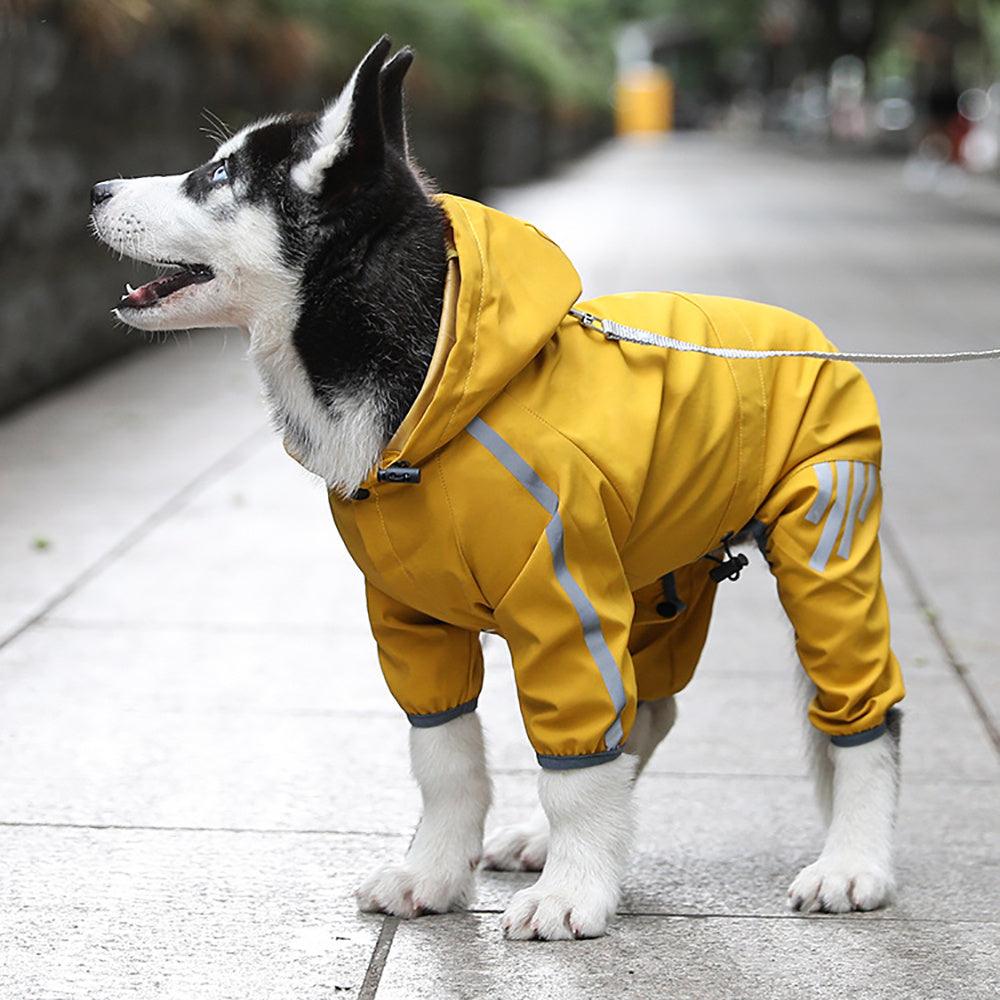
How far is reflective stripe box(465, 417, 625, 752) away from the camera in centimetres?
334

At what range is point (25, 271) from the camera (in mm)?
9617

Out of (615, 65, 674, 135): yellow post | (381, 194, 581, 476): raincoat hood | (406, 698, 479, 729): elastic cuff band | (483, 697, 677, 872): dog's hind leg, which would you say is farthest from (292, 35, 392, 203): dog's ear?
(615, 65, 674, 135): yellow post

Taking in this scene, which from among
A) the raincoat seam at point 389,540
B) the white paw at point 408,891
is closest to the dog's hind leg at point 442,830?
the white paw at point 408,891

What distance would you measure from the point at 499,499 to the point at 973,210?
24.5 metres

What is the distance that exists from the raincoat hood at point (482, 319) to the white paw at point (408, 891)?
89 cm

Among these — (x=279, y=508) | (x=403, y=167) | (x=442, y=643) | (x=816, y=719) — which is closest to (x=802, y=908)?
(x=816, y=719)

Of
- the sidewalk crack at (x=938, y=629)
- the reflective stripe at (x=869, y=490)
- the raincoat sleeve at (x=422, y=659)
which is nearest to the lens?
the raincoat sleeve at (x=422, y=659)

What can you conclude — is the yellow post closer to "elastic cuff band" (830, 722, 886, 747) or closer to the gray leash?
the gray leash

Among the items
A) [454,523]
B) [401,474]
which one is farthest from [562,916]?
[401,474]

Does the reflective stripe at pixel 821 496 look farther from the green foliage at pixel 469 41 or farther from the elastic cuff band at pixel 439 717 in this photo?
the green foliage at pixel 469 41

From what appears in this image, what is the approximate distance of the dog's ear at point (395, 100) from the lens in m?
3.41

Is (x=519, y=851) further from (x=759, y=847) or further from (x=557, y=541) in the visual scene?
(x=557, y=541)

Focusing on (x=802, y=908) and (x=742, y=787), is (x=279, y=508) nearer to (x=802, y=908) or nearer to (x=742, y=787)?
(x=742, y=787)

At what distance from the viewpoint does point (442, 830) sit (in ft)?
12.2
